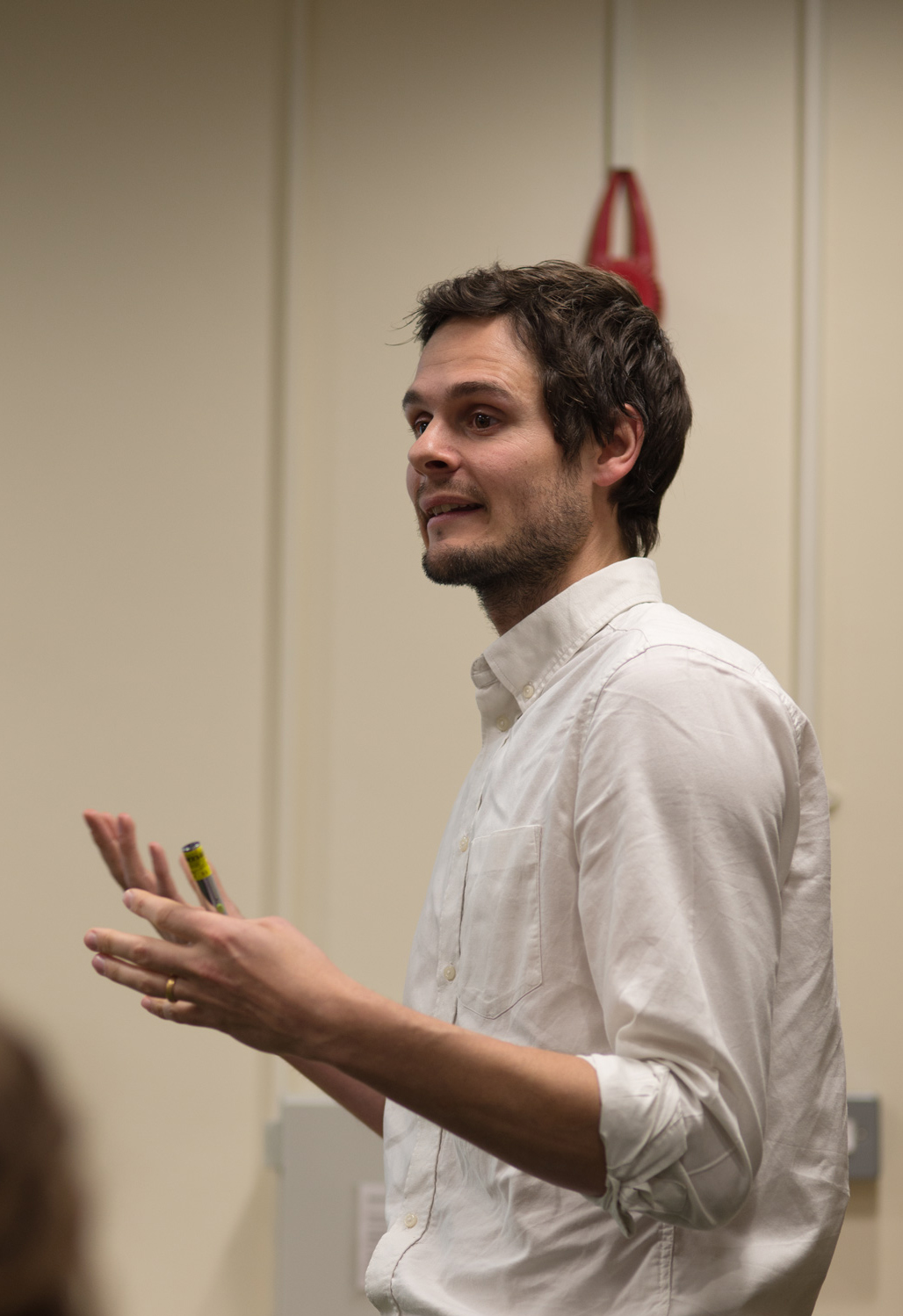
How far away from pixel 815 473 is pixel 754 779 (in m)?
1.15

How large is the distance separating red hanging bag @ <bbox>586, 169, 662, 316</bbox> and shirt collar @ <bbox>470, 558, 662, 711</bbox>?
905mm

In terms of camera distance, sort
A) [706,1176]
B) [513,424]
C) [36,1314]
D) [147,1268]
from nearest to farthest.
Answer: [36,1314] → [706,1176] → [513,424] → [147,1268]

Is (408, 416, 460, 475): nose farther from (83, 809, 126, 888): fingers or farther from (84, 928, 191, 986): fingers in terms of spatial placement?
(84, 928, 191, 986): fingers

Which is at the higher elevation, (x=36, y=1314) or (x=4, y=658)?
(x=4, y=658)

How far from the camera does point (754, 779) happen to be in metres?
0.84

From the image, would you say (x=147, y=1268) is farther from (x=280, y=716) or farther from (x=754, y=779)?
(x=754, y=779)

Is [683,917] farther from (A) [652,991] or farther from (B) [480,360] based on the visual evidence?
(B) [480,360]

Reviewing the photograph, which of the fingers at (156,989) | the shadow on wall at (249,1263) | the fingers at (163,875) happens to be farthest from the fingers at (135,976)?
the shadow on wall at (249,1263)

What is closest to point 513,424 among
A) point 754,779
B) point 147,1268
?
point 754,779

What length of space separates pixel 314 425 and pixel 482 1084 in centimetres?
135

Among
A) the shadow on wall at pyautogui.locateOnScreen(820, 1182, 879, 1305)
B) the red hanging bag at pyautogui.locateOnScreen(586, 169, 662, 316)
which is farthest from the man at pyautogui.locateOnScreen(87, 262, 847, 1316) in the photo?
the shadow on wall at pyautogui.locateOnScreen(820, 1182, 879, 1305)

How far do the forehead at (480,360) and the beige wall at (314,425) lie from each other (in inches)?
27.6

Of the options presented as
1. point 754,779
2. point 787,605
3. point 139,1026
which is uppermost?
point 787,605

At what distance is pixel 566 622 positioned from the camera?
1069 millimetres
